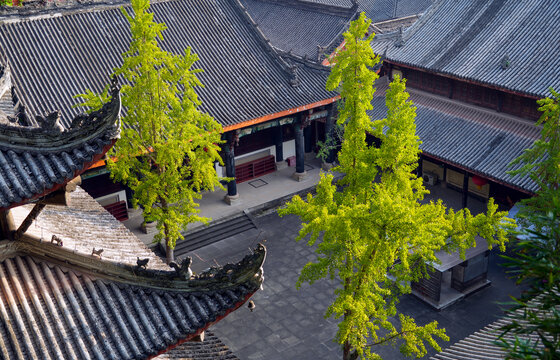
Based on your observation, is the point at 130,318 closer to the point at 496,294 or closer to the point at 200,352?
the point at 200,352

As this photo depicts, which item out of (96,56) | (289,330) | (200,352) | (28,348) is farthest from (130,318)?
(96,56)

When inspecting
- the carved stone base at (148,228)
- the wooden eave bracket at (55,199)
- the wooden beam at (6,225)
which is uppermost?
the wooden eave bracket at (55,199)

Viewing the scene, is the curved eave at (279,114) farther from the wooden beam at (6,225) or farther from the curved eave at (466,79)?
the wooden beam at (6,225)

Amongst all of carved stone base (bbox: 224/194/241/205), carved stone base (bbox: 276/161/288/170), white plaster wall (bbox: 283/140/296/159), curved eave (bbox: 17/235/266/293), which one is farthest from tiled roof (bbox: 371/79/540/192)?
curved eave (bbox: 17/235/266/293)

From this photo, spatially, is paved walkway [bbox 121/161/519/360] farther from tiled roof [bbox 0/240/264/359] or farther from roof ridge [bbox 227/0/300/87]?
tiled roof [bbox 0/240/264/359]

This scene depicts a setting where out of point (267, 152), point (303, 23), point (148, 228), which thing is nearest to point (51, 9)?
point (148, 228)

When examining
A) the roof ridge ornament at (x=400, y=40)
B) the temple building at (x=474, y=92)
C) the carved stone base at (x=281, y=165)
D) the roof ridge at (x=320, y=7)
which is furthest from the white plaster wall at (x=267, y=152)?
the roof ridge at (x=320, y=7)

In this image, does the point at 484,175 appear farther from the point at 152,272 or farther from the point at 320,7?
the point at 320,7
